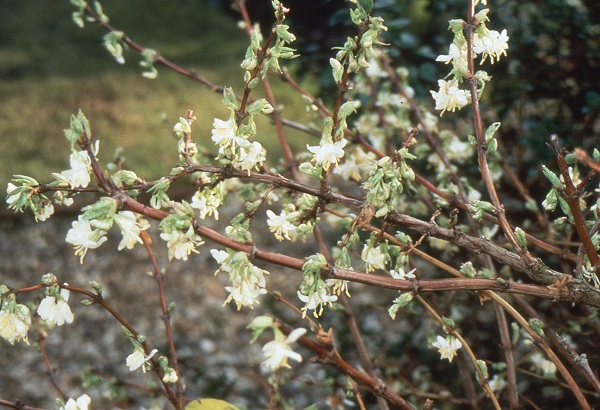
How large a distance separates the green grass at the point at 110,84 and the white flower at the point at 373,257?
3293 millimetres

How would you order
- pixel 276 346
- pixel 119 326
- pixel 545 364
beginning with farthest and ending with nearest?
pixel 119 326
pixel 545 364
pixel 276 346

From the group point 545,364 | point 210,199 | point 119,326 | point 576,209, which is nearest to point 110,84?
point 119,326

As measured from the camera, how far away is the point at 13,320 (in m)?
0.95

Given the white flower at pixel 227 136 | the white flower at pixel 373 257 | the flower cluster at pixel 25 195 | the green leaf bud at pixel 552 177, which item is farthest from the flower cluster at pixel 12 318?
the green leaf bud at pixel 552 177

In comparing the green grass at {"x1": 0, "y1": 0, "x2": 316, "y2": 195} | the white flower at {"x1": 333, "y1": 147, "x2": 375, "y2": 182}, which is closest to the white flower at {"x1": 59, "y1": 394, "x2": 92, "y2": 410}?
the white flower at {"x1": 333, "y1": 147, "x2": 375, "y2": 182}

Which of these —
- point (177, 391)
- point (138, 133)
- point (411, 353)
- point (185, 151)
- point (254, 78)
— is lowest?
point (138, 133)

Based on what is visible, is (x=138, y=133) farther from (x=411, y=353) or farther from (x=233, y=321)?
(x=411, y=353)

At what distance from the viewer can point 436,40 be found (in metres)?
2.62

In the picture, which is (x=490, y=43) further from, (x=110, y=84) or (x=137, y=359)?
(x=110, y=84)

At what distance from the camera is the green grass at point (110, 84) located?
4.63 m

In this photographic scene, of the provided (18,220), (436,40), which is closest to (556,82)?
(436,40)

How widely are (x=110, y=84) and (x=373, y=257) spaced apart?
4.62m

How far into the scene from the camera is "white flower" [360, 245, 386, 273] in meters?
1.05

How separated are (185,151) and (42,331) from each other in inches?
25.3
